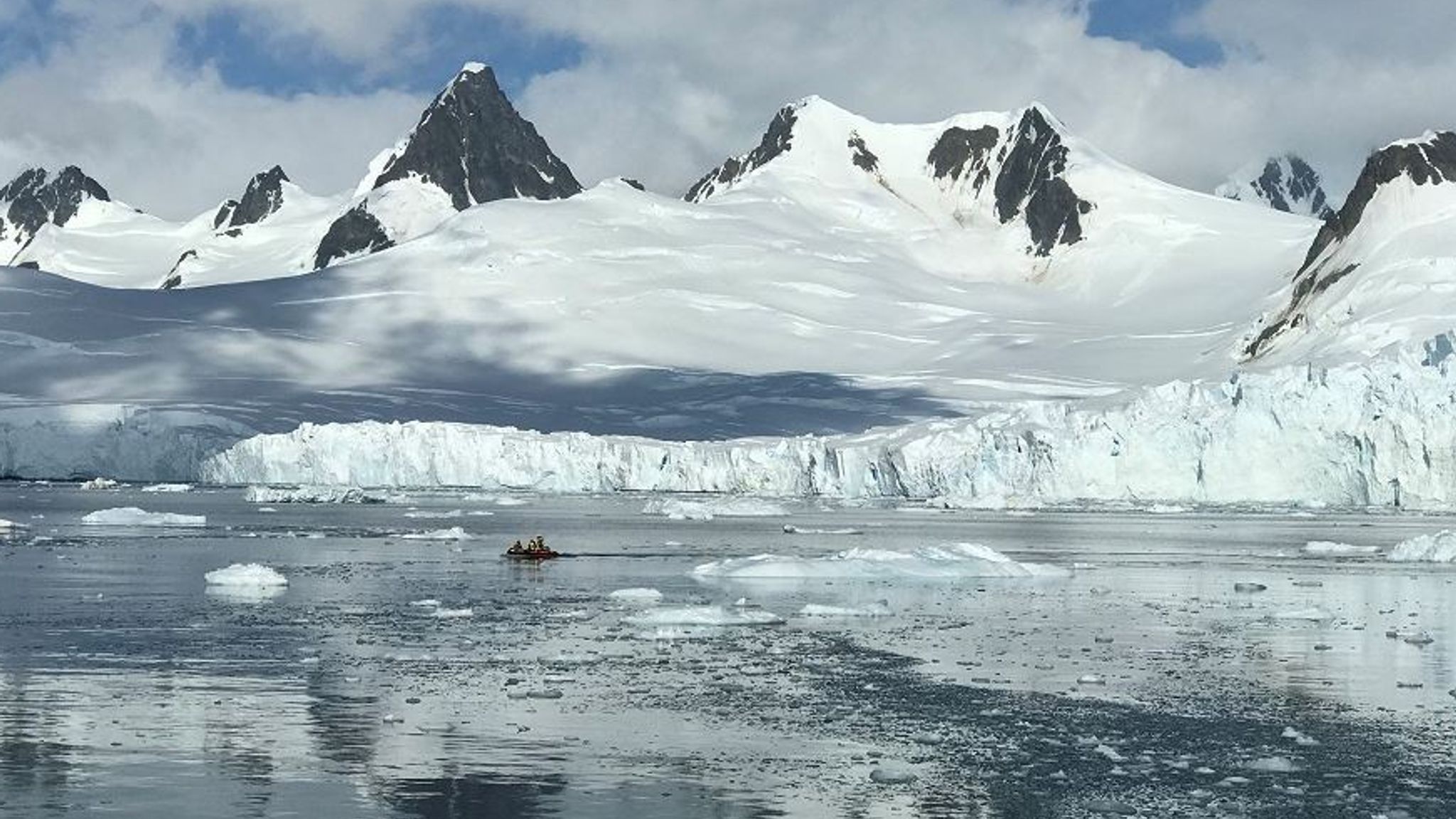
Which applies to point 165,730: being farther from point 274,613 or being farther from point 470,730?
point 274,613

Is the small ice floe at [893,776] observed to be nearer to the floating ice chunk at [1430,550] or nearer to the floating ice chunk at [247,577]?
the floating ice chunk at [247,577]

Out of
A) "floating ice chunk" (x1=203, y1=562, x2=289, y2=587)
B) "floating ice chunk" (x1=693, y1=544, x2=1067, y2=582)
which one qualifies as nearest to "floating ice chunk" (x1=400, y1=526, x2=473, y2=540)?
"floating ice chunk" (x1=693, y1=544, x2=1067, y2=582)

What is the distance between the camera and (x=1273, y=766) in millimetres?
19453

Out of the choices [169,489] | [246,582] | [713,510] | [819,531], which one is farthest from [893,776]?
[169,489]

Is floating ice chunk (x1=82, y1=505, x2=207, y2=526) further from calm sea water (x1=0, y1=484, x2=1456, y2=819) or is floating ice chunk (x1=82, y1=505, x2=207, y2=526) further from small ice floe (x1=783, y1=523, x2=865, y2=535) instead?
calm sea water (x1=0, y1=484, x2=1456, y2=819)

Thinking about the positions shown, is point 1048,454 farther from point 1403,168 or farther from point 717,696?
point 1403,168

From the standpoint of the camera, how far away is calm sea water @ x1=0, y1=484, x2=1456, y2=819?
17781 mm

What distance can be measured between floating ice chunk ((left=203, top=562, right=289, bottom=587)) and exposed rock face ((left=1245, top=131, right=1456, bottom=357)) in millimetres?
134770

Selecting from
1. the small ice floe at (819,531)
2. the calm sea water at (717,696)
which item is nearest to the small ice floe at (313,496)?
the small ice floe at (819,531)

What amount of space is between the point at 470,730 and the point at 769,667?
22.0 feet

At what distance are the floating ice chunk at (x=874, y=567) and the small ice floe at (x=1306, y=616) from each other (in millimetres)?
10275

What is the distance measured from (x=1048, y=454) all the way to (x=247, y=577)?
5719cm

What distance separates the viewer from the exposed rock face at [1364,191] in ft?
548

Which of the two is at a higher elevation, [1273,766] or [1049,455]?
[1049,455]
